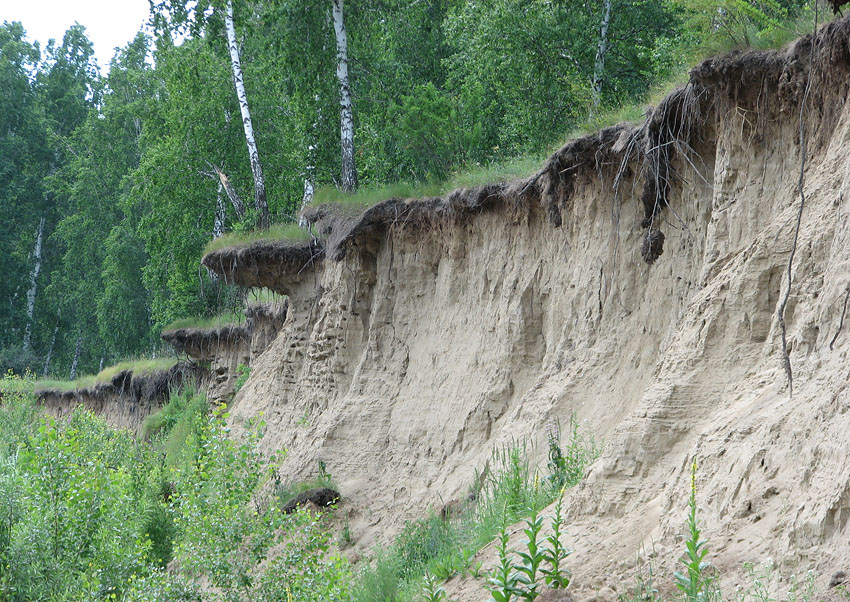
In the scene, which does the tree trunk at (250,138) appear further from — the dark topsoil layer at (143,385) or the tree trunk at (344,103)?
the dark topsoil layer at (143,385)

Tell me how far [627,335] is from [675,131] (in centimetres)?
227

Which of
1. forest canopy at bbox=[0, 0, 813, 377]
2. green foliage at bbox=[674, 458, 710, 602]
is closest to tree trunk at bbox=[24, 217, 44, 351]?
forest canopy at bbox=[0, 0, 813, 377]

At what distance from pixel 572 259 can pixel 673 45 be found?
7543 mm

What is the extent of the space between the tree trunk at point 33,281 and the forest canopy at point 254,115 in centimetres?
12

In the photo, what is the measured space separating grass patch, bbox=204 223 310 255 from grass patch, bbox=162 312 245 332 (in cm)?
524

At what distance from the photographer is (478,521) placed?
938cm

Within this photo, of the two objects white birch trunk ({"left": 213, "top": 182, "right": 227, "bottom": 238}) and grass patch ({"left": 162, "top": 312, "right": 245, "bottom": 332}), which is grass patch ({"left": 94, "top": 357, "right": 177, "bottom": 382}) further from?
white birch trunk ({"left": 213, "top": 182, "right": 227, "bottom": 238})

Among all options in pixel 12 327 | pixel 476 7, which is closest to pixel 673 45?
pixel 476 7

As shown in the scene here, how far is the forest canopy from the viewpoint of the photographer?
19281mm

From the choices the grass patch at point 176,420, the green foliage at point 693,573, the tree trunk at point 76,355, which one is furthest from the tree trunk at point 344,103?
the tree trunk at point 76,355

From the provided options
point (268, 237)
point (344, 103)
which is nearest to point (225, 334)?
point (268, 237)

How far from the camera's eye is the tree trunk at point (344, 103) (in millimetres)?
18969

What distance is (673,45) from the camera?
16.8 meters

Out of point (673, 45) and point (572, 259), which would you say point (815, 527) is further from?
point (673, 45)
